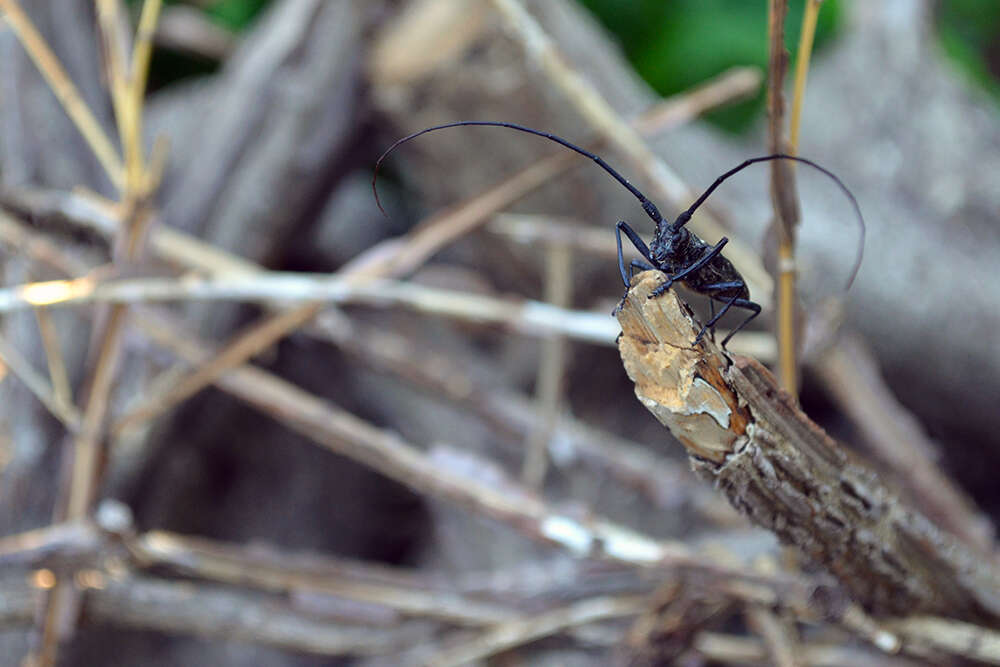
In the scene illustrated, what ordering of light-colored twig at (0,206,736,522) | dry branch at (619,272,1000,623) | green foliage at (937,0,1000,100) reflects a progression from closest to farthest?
dry branch at (619,272,1000,623), light-colored twig at (0,206,736,522), green foliage at (937,0,1000,100)

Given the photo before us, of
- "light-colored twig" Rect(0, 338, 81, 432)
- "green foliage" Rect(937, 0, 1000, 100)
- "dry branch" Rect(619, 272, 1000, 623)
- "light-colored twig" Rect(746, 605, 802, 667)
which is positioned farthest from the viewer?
"green foliage" Rect(937, 0, 1000, 100)

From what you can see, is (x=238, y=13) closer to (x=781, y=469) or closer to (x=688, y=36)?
(x=688, y=36)

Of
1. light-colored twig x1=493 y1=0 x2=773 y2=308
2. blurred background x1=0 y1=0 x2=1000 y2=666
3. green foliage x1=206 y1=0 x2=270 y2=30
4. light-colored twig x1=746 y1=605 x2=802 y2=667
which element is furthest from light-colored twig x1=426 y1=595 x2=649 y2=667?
green foliage x1=206 y1=0 x2=270 y2=30

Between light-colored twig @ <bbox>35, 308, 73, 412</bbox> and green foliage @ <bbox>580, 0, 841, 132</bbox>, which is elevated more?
green foliage @ <bbox>580, 0, 841, 132</bbox>

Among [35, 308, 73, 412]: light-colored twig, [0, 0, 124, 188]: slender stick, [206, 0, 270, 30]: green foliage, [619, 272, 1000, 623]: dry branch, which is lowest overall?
[619, 272, 1000, 623]: dry branch

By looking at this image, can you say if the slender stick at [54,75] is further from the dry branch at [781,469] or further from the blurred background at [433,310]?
the dry branch at [781,469]

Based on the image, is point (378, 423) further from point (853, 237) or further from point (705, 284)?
point (705, 284)

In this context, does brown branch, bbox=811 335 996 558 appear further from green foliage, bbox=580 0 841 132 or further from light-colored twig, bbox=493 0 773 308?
green foliage, bbox=580 0 841 132

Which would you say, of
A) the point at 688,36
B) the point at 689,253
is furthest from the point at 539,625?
the point at 688,36

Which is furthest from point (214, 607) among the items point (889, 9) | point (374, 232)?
point (889, 9)
